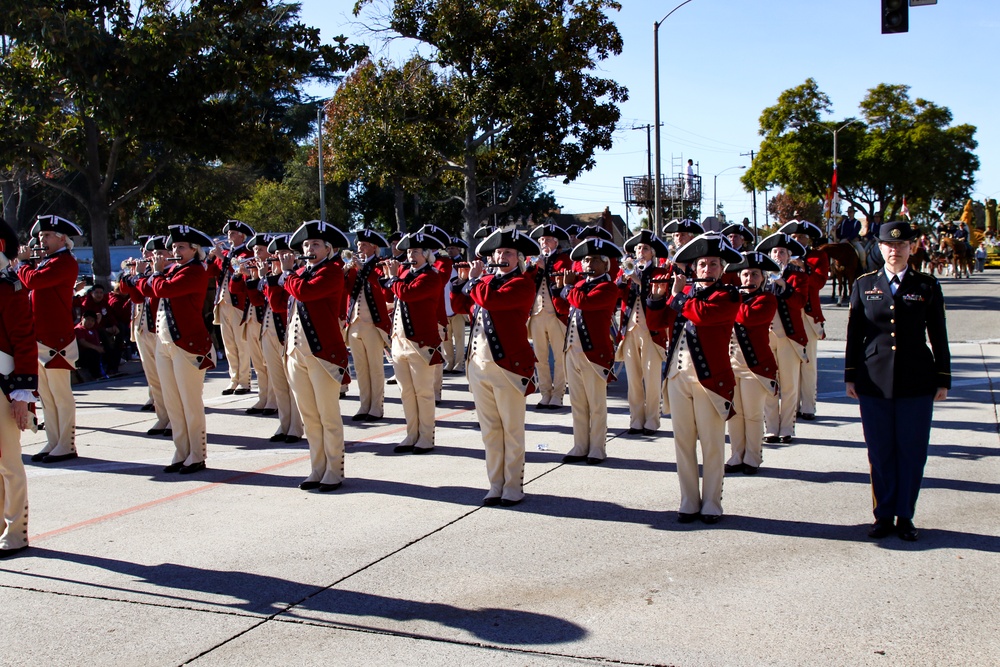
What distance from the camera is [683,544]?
578 cm

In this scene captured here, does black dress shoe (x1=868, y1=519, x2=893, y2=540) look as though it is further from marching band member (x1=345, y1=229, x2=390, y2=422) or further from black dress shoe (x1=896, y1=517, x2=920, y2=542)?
marching band member (x1=345, y1=229, x2=390, y2=422)

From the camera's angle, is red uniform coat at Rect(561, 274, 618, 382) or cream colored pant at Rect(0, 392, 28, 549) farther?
red uniform coat at Rect(561, 274, 618, 382)

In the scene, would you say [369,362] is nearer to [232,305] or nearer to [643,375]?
[232,305]

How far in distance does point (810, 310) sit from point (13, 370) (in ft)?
23.6

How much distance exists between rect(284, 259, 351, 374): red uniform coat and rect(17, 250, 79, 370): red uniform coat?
241 centimetres

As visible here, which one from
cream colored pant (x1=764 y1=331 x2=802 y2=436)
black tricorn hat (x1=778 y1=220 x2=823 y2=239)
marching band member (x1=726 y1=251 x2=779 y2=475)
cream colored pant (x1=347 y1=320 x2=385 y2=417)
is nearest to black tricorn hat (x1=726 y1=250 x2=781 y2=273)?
marching band member (x1=726 y1=251 x2=779 y2=475)

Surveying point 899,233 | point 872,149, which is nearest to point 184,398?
point 899,233

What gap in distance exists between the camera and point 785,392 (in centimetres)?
883

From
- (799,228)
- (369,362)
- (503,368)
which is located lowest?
(369,362)

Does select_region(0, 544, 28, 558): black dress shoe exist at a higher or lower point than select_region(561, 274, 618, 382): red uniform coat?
lower

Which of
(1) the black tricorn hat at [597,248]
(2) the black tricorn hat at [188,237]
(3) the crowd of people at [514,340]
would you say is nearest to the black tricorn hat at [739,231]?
(3) the crowd of people at [514,340]

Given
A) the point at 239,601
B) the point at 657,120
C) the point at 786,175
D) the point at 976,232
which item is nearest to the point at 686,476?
the point at 239,601

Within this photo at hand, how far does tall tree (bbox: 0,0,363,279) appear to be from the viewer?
47.2ft

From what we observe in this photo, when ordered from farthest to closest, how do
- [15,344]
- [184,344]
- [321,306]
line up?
[184,344]
[321,306]
[15,344]
